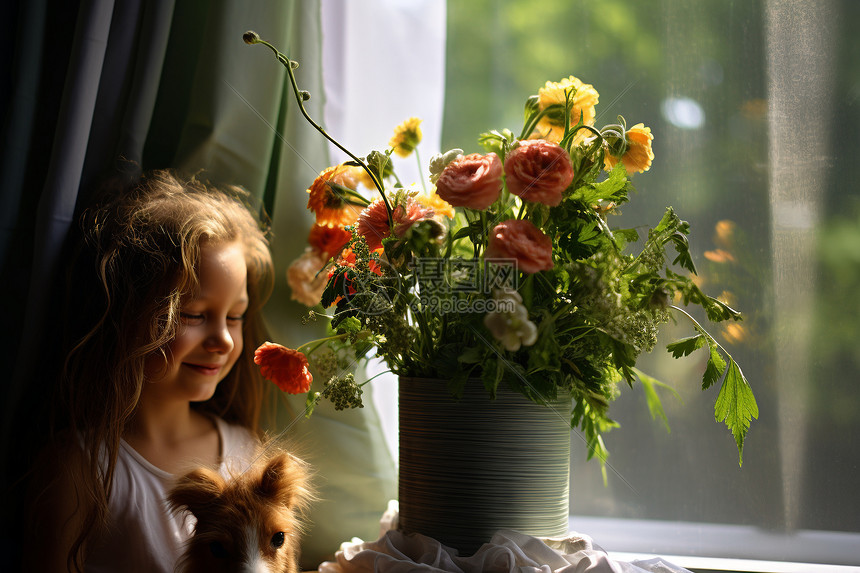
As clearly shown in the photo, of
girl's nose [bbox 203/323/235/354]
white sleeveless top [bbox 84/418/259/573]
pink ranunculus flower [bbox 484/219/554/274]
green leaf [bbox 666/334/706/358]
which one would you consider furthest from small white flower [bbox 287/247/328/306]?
green leaf [bbox 666/334/706/358]

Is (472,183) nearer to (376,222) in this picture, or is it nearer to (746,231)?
(376,222)

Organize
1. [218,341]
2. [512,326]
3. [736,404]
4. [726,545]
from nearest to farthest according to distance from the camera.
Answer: [512,326]
[736,404]
[218,341]
[726,545]

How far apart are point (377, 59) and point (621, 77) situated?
1.24 ft

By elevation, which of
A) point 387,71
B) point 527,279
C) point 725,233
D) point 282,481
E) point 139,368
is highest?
point 387,71

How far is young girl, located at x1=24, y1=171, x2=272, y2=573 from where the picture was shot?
71 centimetres

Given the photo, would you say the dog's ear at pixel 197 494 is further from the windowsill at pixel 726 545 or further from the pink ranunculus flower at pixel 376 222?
the windowsill at pixel 726 545

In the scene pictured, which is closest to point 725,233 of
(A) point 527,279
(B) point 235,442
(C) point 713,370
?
(C) point 713,370

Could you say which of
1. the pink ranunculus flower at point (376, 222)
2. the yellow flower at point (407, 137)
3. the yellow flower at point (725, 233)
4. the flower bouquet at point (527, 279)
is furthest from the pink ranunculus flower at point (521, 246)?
the yellow flower at point (725, 233)

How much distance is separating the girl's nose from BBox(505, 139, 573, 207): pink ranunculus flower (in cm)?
41

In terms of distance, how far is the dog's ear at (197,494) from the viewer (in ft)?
2.10

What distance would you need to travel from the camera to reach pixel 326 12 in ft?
3.13

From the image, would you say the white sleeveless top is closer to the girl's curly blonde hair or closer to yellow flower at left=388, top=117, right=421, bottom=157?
the girl's curly blonde hair

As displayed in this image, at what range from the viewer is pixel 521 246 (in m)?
0.57

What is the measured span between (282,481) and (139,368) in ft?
0.74
